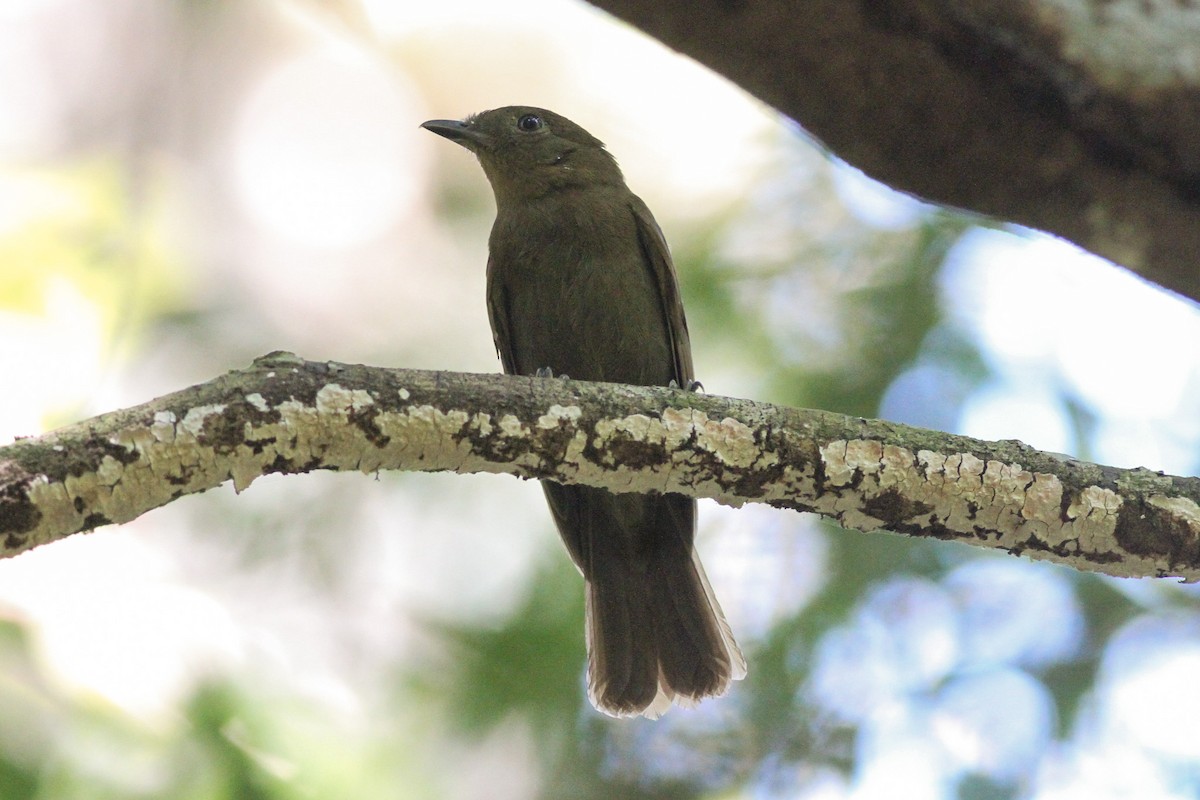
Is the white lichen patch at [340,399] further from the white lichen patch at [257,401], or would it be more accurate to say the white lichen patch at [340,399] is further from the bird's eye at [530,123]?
the bird's eye at [530,123]

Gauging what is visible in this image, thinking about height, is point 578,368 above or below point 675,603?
above

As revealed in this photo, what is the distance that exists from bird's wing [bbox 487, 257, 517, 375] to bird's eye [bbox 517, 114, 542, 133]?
0.74 metres

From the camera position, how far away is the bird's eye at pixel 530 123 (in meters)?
5.36

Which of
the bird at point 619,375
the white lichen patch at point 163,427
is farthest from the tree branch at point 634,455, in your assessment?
the bird at point 619,375

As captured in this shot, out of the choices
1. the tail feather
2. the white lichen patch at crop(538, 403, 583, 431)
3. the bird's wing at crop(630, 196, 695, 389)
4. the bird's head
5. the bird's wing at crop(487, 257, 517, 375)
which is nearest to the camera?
the white lichen patch at crop(538, 403, 583, 431)

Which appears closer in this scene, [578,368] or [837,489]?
[837,489]

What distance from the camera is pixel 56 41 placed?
24.3 ft

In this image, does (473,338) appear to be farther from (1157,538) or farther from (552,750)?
(1157,538)

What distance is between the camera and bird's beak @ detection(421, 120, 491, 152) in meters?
5.34

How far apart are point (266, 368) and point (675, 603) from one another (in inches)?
94.8

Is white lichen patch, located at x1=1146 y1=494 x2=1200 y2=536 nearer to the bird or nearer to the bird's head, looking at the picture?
the bird

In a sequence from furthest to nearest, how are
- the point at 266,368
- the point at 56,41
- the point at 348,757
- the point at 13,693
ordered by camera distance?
the point at 56,41 → the point at 348,757 → the point at 13,693 → the point at 266,368

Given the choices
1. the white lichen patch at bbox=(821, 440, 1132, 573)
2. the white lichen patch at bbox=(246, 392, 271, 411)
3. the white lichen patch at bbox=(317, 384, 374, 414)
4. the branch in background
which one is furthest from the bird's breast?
the white lichen patch at bbox=(246, 392, 271, 411)

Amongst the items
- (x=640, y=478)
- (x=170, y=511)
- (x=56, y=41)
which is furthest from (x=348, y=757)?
(x=56, y=41)
